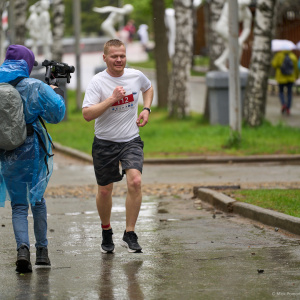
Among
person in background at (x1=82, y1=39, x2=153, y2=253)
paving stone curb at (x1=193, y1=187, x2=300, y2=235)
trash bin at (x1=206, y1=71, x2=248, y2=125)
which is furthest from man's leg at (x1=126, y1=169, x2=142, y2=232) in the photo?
trash bin at (x1=206, y1=71, x2=248, y2=125)

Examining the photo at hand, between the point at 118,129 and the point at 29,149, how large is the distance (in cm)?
93

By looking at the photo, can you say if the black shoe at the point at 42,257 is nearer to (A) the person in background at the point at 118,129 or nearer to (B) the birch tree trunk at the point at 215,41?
(A) the person in background at the point at 118,129

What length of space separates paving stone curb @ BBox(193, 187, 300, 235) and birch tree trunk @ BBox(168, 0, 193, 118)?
12.2 meters

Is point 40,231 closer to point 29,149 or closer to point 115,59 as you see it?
point 29,149

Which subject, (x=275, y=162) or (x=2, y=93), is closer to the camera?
(x=2, y=93)

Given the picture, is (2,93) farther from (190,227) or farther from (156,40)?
(156,40)

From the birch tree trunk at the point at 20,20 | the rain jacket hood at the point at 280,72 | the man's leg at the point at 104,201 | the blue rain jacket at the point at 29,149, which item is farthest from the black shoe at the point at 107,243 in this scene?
the birch tree trunk at the point at 20,20

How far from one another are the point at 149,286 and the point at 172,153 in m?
10.9

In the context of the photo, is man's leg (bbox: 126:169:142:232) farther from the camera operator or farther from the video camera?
the video camera

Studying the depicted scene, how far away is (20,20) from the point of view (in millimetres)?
26766

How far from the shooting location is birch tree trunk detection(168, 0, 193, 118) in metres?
23.9

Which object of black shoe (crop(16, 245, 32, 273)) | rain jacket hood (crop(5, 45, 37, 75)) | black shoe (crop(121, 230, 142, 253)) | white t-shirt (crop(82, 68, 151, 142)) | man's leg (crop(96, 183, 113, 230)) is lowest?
black shoe (crop(121, 230, 142, 253))

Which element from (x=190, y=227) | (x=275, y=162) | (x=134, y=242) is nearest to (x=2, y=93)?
(x=134, y=242)

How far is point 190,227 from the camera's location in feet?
30.5
